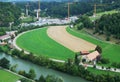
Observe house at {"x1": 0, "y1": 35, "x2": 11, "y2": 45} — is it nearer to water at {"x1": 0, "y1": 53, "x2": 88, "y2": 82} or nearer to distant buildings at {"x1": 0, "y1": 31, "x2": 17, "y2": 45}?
distant buildings at {"x1": 0, "y1": 31, "x2": 17, "y2": 45}

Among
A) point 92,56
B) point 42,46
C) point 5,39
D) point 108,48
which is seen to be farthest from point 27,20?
point 92,56

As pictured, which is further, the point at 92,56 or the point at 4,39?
the point at 4,39

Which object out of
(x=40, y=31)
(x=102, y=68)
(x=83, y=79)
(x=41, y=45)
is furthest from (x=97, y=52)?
(x=40, y=31)

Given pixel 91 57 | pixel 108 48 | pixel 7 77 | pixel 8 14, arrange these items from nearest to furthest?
pixel 7 77 < pixel 91 57 < pixel 108 48 < pixel 8 14

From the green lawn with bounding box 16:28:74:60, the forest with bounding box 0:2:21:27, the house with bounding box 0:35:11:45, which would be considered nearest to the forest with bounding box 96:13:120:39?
the green lawn with bounding box 16:28:74:60

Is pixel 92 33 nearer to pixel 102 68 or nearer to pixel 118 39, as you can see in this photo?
pixel 118 39

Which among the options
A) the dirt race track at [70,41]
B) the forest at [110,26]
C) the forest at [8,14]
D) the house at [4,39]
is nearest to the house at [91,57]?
the dirt race track at [70,41]

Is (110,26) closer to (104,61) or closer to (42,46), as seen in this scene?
(42,46)
